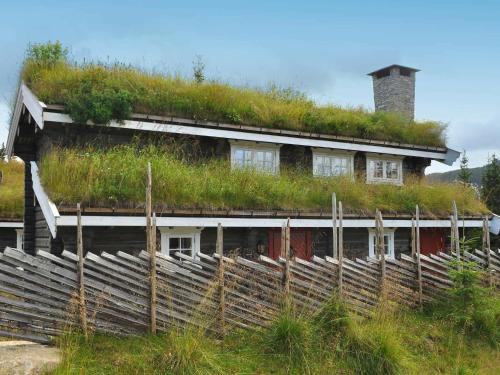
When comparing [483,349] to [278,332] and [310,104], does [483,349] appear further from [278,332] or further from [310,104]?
[310,104]

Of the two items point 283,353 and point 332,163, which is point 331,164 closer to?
point 332,163

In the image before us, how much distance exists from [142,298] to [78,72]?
7.47 metres

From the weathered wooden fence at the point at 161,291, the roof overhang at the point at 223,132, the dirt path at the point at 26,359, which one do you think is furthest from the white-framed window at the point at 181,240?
the dirt path at the point at 26,359

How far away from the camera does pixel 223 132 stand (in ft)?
45.5

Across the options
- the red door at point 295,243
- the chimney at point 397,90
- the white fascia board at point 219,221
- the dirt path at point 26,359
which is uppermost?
the chimney at point 397,90

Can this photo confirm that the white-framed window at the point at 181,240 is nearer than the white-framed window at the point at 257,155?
Yes

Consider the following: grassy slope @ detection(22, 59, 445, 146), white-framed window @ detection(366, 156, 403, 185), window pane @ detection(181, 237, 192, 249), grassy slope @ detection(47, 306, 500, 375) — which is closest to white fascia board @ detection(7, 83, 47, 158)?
grassy slope @ detection(22, 59, 445, 146)

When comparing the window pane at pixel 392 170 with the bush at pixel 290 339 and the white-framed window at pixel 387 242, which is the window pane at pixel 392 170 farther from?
the bush at pixel 290 339

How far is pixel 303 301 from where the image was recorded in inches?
353

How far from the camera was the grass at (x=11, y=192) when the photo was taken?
18.7m

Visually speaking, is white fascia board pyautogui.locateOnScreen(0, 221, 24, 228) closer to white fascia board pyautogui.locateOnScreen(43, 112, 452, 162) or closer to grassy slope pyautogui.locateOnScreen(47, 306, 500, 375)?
white fascia board pyautogui.locateOnScreen(43, 112, 452, 162)

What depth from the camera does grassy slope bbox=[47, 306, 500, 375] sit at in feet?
21.9

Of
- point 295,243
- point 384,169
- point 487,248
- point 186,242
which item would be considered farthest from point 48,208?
point 384,169

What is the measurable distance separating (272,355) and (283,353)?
165mm
